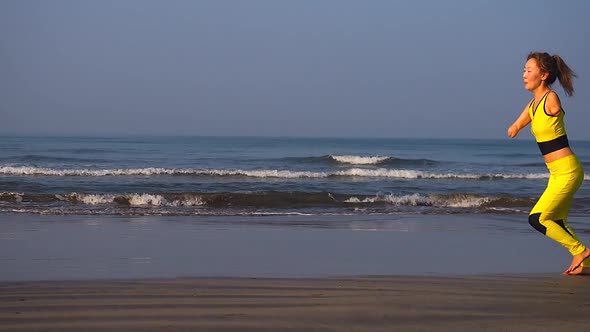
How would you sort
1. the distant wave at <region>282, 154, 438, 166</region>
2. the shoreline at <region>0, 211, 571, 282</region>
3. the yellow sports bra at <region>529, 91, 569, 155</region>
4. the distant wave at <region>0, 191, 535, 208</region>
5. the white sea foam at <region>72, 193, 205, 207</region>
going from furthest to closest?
the distant wave at <region>282, 154, 438, 166</region> → the distant wave at <region>0, 191, 535, 208</region> → the white sea foam at <region>72, 193, 205, 207</region> → the shoreline at <region>0, 211, 571, 282</region> → the yellow sports bra at <region>529, 91, 569, 155</region>

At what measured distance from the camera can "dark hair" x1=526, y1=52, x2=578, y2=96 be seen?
217 inches

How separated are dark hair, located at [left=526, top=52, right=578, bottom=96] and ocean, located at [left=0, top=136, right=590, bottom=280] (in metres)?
1.63

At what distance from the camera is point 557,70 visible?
18.2 feet

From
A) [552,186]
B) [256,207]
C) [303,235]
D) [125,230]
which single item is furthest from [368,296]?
[256,207]

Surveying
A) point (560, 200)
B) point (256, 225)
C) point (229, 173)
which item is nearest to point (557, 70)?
point (560, 200)

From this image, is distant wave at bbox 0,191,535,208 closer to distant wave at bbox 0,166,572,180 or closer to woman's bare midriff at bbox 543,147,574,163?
distant wave at bbox 0,166,572,180

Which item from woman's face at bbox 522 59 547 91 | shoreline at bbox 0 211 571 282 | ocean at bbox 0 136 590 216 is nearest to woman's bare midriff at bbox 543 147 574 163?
woman's face at bbox 522 59 547 91

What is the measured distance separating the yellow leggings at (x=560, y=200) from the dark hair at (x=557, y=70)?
1.78ft

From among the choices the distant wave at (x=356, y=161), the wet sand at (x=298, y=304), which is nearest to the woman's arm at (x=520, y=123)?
the wet sand at (x=298, y=304)

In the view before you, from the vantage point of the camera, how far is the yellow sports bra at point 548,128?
545cm

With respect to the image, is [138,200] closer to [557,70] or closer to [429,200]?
[429,200]

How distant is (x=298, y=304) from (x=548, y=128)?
2492 millimetres

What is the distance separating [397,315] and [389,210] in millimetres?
→ 9567

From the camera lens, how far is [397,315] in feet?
13.2
